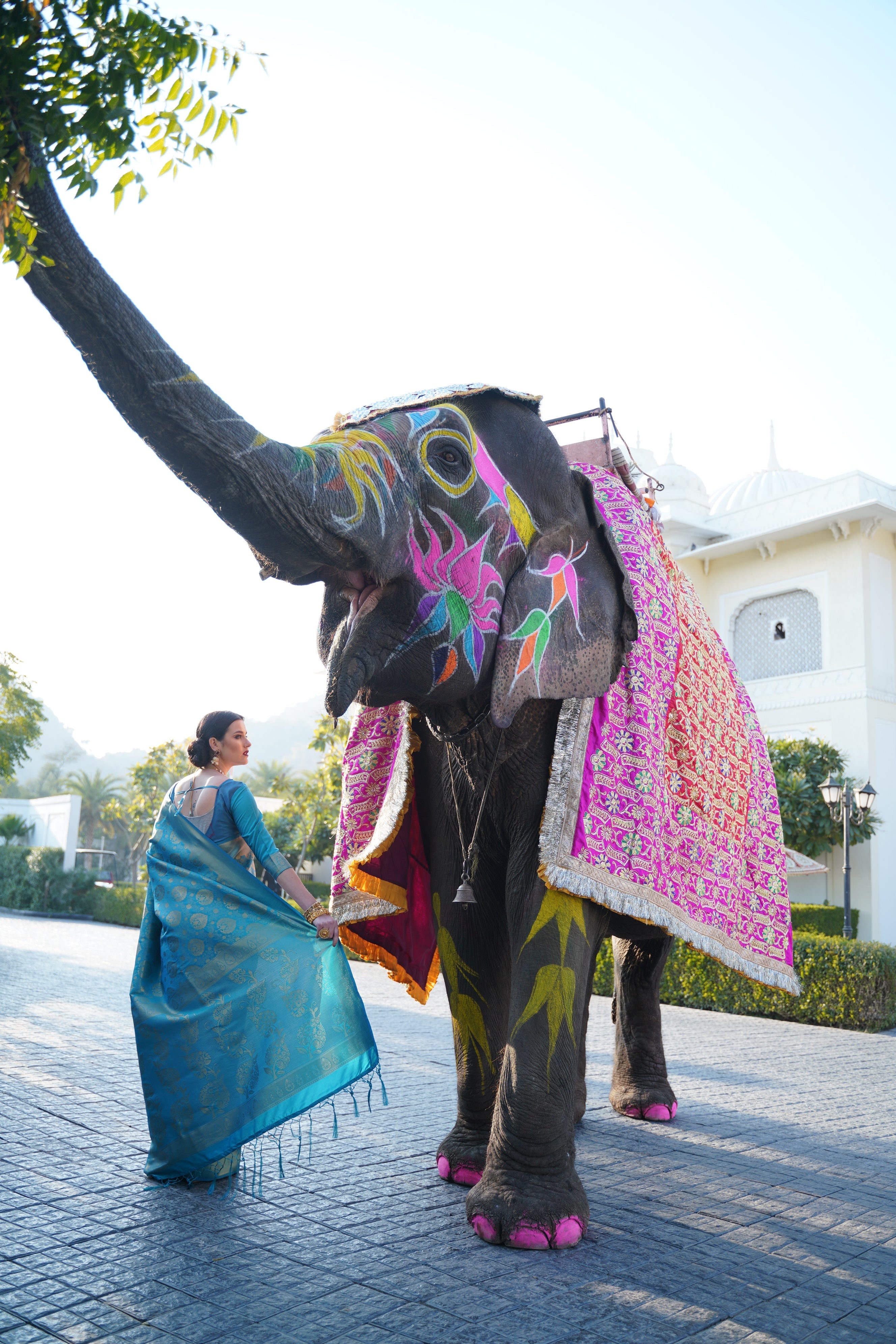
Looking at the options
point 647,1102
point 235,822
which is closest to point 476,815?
point 235,822

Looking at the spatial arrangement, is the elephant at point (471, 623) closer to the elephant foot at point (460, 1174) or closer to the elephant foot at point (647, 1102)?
the elephant foot at point (460, 1174)

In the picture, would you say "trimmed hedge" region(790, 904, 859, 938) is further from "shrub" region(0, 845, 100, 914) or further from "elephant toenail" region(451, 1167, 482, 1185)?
"shrub" region(0, 845, 100, 914)

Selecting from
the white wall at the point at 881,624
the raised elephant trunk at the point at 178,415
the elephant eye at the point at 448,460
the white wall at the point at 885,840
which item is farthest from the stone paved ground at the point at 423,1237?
the white wall at the point at 881,624

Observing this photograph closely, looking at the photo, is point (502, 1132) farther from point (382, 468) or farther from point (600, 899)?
point (382, 468)

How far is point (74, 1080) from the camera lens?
5051mm

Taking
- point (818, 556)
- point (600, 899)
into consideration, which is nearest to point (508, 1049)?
point (600, 899)

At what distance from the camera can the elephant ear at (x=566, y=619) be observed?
310 cm

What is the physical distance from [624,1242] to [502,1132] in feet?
1.59

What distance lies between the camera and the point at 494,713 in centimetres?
307

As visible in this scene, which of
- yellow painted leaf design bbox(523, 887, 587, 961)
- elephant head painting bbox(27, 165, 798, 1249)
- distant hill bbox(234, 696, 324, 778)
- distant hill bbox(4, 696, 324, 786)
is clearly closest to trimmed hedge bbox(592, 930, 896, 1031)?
elephant head painting bbox(27, 165, 798, 1249)

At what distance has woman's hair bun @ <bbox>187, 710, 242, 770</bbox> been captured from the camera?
3869mm

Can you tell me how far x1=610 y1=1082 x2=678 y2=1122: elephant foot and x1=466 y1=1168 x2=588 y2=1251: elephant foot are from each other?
1.95 metres

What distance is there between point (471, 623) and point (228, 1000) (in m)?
1.47

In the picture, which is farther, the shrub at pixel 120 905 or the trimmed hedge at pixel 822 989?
the shrub at pixel 120 905
